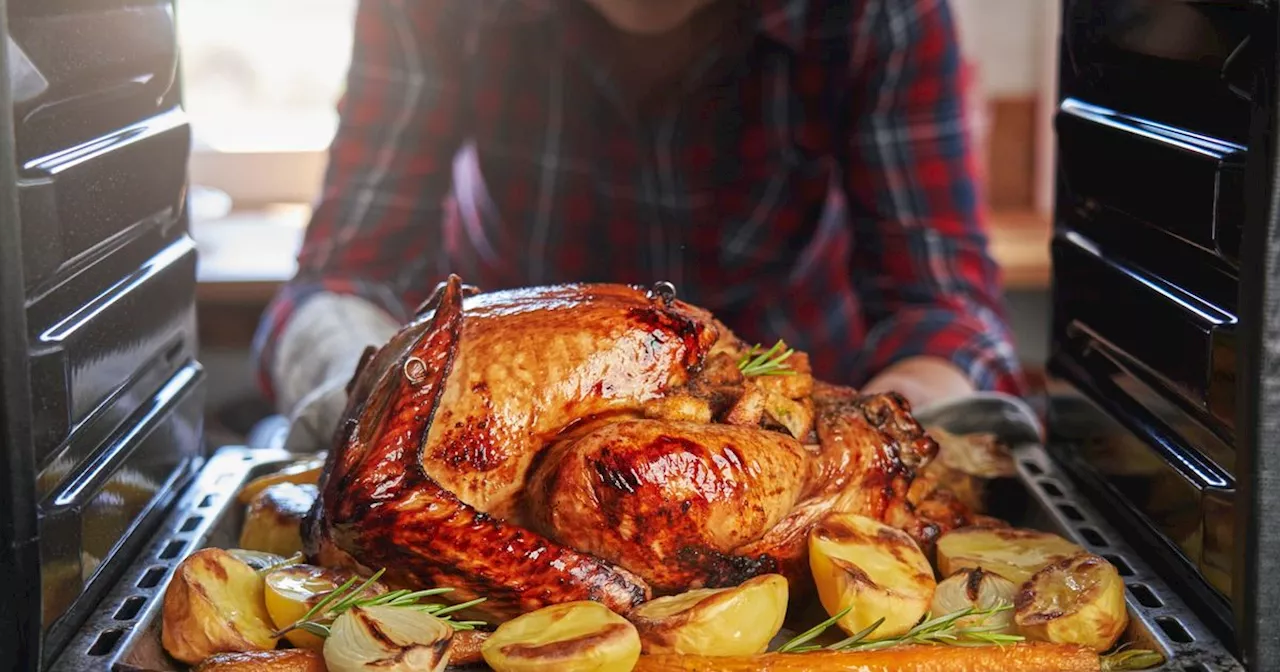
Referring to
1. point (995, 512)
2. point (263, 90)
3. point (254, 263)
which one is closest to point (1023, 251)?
point (254, 263)

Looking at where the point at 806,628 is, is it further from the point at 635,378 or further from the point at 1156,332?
the point at 1156,332

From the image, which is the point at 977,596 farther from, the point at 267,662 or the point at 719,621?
the point at 267,662

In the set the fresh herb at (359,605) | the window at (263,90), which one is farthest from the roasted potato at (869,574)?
the window at (263,90)

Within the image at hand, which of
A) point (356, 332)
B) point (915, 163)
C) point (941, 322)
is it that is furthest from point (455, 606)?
point (915, 163)

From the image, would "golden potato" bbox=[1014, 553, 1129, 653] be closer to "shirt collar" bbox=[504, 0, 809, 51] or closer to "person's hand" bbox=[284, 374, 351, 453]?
"person's hand" bbox=[284, 374, 351, 453]

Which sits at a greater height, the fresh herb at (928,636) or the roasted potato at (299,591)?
the roasted potato at (299,591)

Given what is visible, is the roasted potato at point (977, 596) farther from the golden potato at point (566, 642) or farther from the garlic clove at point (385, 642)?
the garlic clove at point (385, 642)
